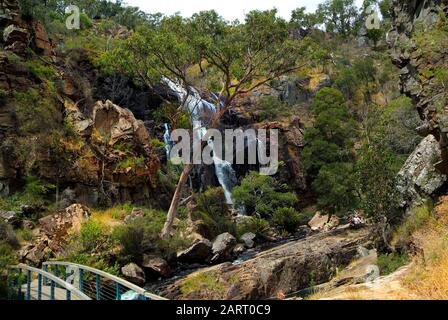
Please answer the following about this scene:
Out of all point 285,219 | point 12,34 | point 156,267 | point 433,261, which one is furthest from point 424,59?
point 12,34

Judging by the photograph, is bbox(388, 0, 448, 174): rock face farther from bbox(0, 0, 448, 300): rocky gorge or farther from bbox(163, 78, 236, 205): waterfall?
bbox(163, 78, 236, 205): waterfall

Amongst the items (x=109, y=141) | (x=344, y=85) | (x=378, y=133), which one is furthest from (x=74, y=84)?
(x=344, y=85)

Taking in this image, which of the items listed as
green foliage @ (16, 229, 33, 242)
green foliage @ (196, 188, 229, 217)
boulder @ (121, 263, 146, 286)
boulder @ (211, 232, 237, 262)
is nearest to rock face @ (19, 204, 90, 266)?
green foliage @ (16, 229, 33, 242)

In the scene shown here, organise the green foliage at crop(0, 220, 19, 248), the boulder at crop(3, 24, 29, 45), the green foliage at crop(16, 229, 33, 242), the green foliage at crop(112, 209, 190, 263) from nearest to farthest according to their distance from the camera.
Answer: the green foliage at crop(0, 220, 19, 248), the green foliage at crop(16, 229, 33, 242), the green foliage at crop(112, 209, 190, 263), the boulder at crop(3, 24, 29, 45)

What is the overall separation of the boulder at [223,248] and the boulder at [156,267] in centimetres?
290

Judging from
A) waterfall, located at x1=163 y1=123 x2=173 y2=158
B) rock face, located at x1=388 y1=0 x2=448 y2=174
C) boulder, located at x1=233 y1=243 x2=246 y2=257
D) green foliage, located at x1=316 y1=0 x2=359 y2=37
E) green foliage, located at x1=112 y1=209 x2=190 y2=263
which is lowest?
boulder, located at x1=233 y1=243 x2=246 y2=257

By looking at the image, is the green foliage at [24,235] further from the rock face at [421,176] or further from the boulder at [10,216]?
the rock face at [421,176]

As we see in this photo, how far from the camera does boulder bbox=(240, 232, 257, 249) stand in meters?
24.6

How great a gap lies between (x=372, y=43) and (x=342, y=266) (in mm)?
54442

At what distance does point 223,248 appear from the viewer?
20.5 m

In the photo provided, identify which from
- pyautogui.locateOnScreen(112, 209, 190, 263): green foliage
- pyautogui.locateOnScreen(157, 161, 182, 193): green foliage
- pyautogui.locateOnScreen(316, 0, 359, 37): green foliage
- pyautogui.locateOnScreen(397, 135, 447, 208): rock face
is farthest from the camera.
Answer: pyautogui.locateOnScreen(316, 0, 359, 37): green foliage

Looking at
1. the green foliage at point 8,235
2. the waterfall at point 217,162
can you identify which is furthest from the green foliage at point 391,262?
the waterfall at point 217,162

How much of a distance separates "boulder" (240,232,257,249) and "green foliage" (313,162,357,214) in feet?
23.0

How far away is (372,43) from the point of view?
6425 centimetres
